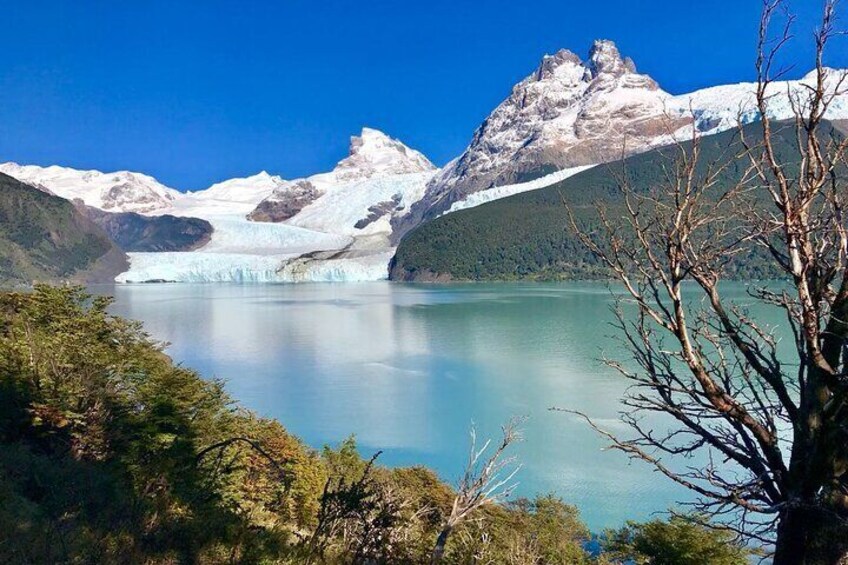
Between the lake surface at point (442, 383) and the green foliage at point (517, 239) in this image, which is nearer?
the lake surface at point (442, 383)

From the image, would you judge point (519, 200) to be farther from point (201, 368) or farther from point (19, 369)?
point (19, 369)

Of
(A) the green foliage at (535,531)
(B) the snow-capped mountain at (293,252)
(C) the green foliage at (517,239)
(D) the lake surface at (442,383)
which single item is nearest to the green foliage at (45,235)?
(B) the snow-capped mountain at (293,252)

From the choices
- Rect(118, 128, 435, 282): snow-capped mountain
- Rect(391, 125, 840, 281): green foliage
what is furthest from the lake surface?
Rect(391, 125, 840, 281): green foliage

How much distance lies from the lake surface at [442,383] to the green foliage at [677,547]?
1663 mm

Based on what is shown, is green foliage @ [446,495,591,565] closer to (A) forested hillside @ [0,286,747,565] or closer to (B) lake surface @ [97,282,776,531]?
(A) forested hillside @ [0,286,747,565]

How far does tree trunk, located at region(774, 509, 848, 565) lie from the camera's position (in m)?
2.67

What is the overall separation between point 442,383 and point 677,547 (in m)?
15.0

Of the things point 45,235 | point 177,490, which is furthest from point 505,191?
point 177,490

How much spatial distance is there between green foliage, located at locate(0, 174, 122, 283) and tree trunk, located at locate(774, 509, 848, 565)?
133 metres

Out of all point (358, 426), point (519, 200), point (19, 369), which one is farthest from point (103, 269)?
point (19, 369)

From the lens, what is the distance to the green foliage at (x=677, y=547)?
9.69m

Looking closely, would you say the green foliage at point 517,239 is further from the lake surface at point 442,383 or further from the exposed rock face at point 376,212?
the lake surface at point 442,383

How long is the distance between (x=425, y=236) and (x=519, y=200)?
2314 cm

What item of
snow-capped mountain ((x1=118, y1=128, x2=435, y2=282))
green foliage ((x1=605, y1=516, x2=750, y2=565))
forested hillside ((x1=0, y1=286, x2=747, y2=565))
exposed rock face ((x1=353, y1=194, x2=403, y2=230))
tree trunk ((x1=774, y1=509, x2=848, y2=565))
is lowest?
green foliage ((x1=605, y1=516, x2=750, y2=565))
